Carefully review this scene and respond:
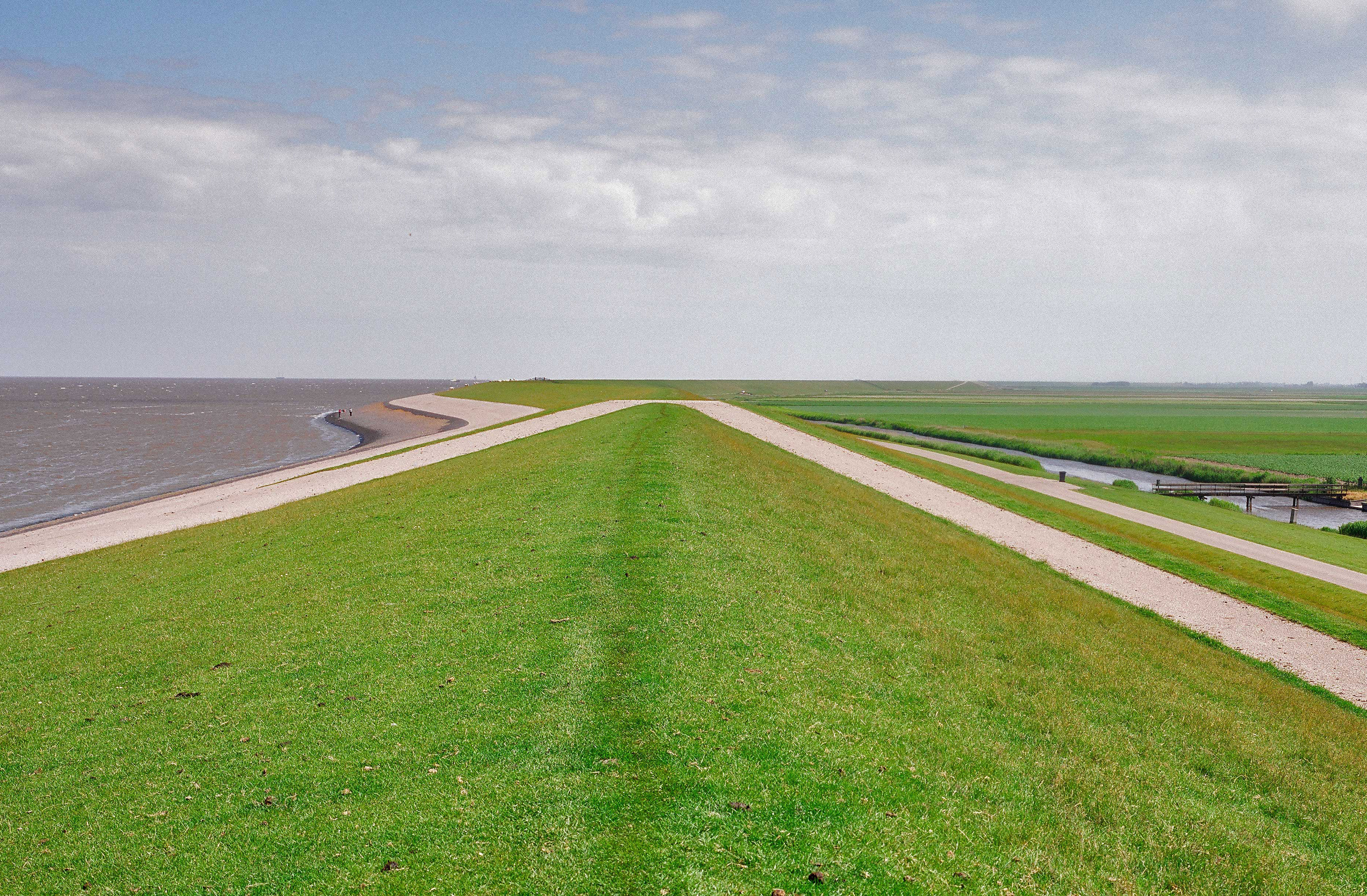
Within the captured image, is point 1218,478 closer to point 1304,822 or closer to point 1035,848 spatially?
point 1304,822

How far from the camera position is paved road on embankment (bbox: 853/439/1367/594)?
27859mm

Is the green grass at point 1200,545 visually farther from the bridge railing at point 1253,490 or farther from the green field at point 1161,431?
the green field at point 1161,431

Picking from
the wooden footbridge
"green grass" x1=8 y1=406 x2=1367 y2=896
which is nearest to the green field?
the wooden footbridge

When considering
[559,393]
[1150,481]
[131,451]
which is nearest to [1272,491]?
[1150,481]

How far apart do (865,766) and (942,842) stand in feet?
4.44

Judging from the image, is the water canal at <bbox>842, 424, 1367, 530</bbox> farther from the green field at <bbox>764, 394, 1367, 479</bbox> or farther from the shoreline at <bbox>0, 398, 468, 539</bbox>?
the shoreline at <bbox>0, 398, 468, 539</bbox>

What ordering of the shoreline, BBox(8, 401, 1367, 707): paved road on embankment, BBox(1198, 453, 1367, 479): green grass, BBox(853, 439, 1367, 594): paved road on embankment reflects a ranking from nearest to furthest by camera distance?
BBox(8, 401, 1367, 707): paved road on embankment → BBox(853, 439, 1367, 594): paved road on embankment → the shoreline → BBox(1198, 453, 1367, 479): green grass

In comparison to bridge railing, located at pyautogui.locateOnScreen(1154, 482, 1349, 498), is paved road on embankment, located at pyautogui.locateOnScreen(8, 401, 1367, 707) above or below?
above

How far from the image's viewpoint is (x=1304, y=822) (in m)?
9.48

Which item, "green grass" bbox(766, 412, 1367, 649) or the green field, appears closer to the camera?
"green grass" bbox(766, 412, 1367, 649)

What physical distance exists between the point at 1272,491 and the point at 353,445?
83.4m

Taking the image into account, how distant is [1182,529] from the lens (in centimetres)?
3606

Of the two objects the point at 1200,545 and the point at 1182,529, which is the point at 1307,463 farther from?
the point at 1200,545

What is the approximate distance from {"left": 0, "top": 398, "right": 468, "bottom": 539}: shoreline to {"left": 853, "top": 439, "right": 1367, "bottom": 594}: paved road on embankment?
4775cm
